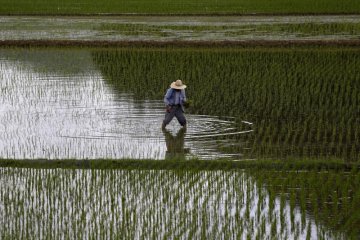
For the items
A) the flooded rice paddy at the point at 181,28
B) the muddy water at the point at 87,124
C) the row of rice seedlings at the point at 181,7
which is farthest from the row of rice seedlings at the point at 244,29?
the muddy water at the point at 87,124

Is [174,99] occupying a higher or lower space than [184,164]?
higher

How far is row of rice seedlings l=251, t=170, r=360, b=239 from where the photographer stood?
6.79 meters

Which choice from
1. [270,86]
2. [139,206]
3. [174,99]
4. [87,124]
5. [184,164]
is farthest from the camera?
[270,86]

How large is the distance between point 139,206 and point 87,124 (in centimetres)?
402

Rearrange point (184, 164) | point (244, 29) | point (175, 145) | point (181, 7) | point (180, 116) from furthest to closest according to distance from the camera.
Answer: point (181, 7)
point (244, 29)
point (180, 116)
point (175, 145)
point (184, 164)

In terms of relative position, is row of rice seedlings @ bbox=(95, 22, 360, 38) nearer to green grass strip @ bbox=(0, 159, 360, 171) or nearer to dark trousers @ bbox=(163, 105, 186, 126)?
dark trousers @ bbox=(163, 105, 186, 126)

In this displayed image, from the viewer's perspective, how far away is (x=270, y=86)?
544 inches

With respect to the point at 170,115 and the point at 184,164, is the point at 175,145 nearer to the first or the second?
the point at 170,115

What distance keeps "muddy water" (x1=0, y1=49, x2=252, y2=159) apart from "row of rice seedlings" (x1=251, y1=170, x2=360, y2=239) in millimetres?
1115

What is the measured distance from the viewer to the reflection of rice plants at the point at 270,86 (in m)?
10.1

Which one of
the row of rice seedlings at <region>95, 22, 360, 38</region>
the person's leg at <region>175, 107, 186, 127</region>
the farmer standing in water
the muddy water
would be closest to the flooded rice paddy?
the row of rice seedlings at <region>95, 22, 360, 38</region>

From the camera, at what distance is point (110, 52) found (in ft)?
59.5

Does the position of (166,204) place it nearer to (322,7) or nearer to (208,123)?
(208,123)

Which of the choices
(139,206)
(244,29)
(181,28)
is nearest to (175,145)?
(139,206)
